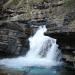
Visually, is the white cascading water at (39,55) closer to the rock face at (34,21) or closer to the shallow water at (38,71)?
the rock face at (34,21)

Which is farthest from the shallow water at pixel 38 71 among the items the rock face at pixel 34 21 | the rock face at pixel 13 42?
the rock face at pixel 13 42

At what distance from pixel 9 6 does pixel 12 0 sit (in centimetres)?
182

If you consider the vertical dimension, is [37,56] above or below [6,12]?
below

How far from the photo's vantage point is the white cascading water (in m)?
21.9

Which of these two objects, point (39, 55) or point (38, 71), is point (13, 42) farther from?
point (38, 71)

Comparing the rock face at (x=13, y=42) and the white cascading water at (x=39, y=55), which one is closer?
the white cascading water at (x=39, y=55)

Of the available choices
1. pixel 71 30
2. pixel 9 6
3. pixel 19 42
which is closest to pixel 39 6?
pixel 9 6

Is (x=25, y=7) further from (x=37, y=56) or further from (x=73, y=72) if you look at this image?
(x=73, y=72)

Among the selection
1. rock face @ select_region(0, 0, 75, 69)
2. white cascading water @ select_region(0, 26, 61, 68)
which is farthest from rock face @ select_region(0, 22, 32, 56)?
white cascading water @ select_region(0, 26, 61, 68)

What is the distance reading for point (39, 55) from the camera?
24.4 m

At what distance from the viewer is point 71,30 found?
60.7ft

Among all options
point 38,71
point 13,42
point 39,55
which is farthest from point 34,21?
point 38,71

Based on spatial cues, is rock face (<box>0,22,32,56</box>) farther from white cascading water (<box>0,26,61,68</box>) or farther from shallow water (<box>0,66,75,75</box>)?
shallow water (<box>0,66,75,75</box>)

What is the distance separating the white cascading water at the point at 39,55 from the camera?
2186cm
